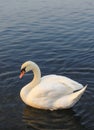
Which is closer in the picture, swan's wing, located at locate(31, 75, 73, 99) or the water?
the water

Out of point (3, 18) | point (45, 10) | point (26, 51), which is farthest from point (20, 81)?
point (45, 10)

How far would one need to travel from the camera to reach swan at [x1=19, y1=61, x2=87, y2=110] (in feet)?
37.8

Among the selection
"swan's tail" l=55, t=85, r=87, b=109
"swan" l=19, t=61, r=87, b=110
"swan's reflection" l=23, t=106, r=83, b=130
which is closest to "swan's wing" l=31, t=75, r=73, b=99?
"swan" l=19, t=61, r=87, b=110

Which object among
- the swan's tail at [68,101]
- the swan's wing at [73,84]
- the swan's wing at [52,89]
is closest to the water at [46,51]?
the swan's tail at [68,101]

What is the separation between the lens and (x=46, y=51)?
17672 millimetres

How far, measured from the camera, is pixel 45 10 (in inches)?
1070

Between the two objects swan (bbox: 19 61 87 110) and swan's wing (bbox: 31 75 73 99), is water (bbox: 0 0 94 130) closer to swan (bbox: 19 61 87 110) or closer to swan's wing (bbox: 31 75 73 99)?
swan (bbox: 19 61 87 110)

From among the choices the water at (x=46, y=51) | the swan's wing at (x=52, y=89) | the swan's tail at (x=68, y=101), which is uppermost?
the swan's wing at (x=52, y=89)

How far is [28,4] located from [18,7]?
1.57 meters

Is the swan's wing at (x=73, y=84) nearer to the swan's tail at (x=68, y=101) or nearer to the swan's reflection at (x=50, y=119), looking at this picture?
the swan's tail at (x=68, y=101)

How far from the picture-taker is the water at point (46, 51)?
11367mm

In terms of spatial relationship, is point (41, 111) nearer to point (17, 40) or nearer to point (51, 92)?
point (51, 92)

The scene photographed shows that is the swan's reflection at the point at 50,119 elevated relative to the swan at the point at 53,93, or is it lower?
lower

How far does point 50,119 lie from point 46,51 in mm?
6779
